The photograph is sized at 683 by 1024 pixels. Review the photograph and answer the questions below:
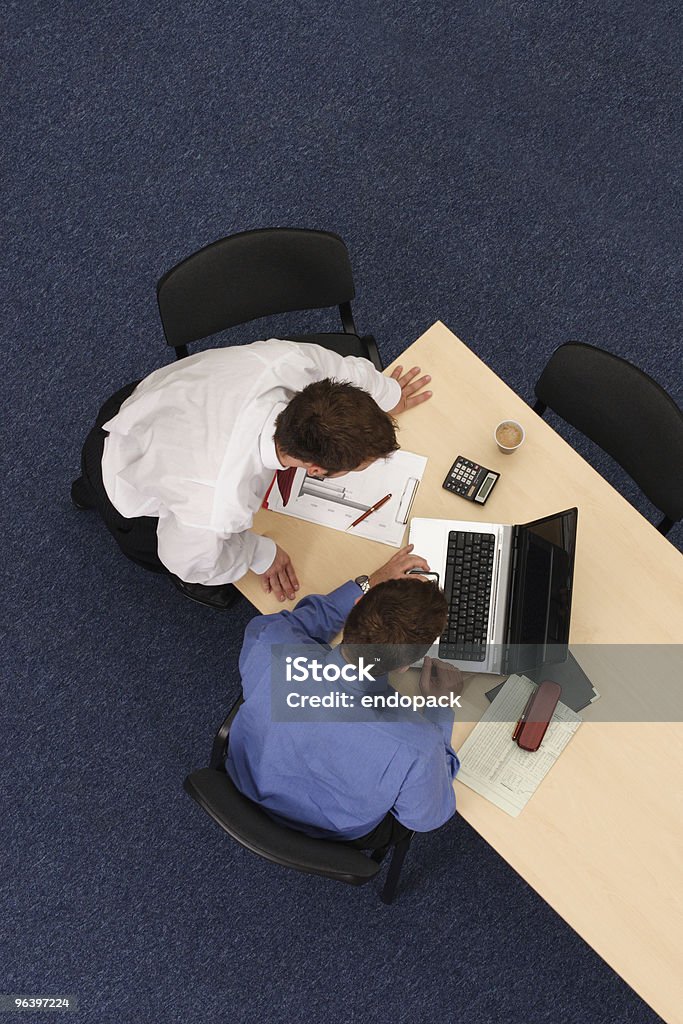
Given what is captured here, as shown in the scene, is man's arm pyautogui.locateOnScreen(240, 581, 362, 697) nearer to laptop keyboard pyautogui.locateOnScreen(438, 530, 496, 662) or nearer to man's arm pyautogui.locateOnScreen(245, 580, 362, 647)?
man's arm pyautogui.locateOnScreen(245, 580, 362, 647)

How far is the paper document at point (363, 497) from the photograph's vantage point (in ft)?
6.13

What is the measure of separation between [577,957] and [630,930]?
0.88m

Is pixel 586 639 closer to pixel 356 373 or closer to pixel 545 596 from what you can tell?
pixel 545 596

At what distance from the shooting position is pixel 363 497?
1.88m

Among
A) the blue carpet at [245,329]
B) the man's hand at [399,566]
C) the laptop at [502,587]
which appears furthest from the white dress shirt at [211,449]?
the blue carpet at [245,329]

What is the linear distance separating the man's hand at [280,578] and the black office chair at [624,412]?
2.52 feet

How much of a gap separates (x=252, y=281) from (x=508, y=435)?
28.9 inches

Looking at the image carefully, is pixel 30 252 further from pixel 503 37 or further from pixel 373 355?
pixel 503 37

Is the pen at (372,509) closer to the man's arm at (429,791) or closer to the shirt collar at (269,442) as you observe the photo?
the shirt collar at (269,442)

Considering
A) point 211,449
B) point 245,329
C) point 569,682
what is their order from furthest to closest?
point 245,329 < point 569,682 < point 211,449

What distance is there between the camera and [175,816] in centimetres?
246

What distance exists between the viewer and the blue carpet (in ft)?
7.82

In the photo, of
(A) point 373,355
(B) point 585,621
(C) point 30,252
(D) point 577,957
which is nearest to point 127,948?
(D) point 577,957

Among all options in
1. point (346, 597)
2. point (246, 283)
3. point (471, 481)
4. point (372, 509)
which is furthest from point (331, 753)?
point (246, 283)
